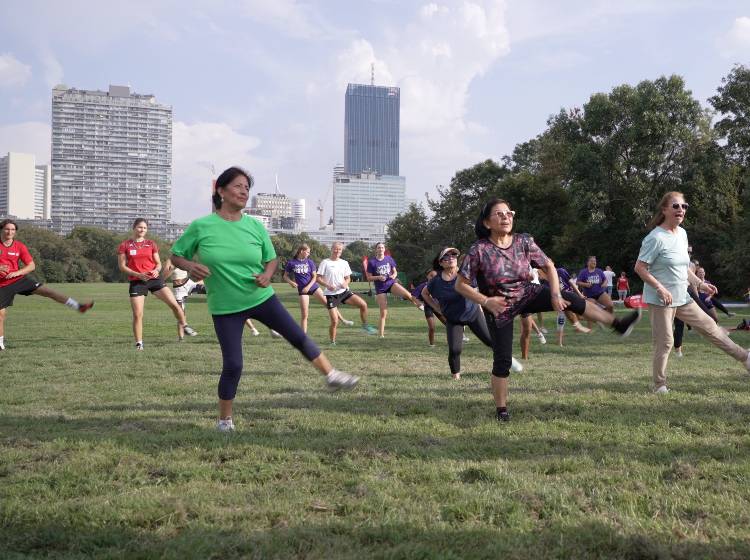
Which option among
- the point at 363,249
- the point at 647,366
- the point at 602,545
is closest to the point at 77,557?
the point at 602,545

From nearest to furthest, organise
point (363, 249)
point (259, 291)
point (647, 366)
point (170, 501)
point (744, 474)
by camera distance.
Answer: point (170, 501) → point (744, 474) → point (259, 291) → point (647, 366) → point (363, 249)

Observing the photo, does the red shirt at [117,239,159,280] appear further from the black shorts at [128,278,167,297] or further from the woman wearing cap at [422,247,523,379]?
the woman wearing cap at [422,247,523,379]

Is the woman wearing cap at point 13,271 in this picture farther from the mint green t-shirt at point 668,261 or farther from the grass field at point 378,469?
the mint green t-shirt at point 668,261

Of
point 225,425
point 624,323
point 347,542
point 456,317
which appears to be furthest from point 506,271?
point 347,542

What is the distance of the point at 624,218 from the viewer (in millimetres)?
42031

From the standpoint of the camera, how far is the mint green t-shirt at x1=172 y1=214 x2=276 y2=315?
5477 mm

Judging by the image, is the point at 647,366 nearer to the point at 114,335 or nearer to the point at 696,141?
the point at 114,335

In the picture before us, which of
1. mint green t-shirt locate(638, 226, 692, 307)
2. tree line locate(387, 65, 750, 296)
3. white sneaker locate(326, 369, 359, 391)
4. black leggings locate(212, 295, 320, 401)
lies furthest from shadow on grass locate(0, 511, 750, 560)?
tree line locate(387, 65, 750, 296)

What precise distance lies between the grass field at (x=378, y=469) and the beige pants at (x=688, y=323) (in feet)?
1.48

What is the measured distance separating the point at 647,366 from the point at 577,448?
559cm

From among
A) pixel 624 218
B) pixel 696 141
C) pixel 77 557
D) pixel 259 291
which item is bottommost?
pixel 77 557

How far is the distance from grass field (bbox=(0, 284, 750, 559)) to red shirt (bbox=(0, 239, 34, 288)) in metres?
2.49

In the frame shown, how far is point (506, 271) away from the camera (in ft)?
18.8

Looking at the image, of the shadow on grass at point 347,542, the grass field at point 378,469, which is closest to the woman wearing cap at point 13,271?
the grass field at point 378,469
